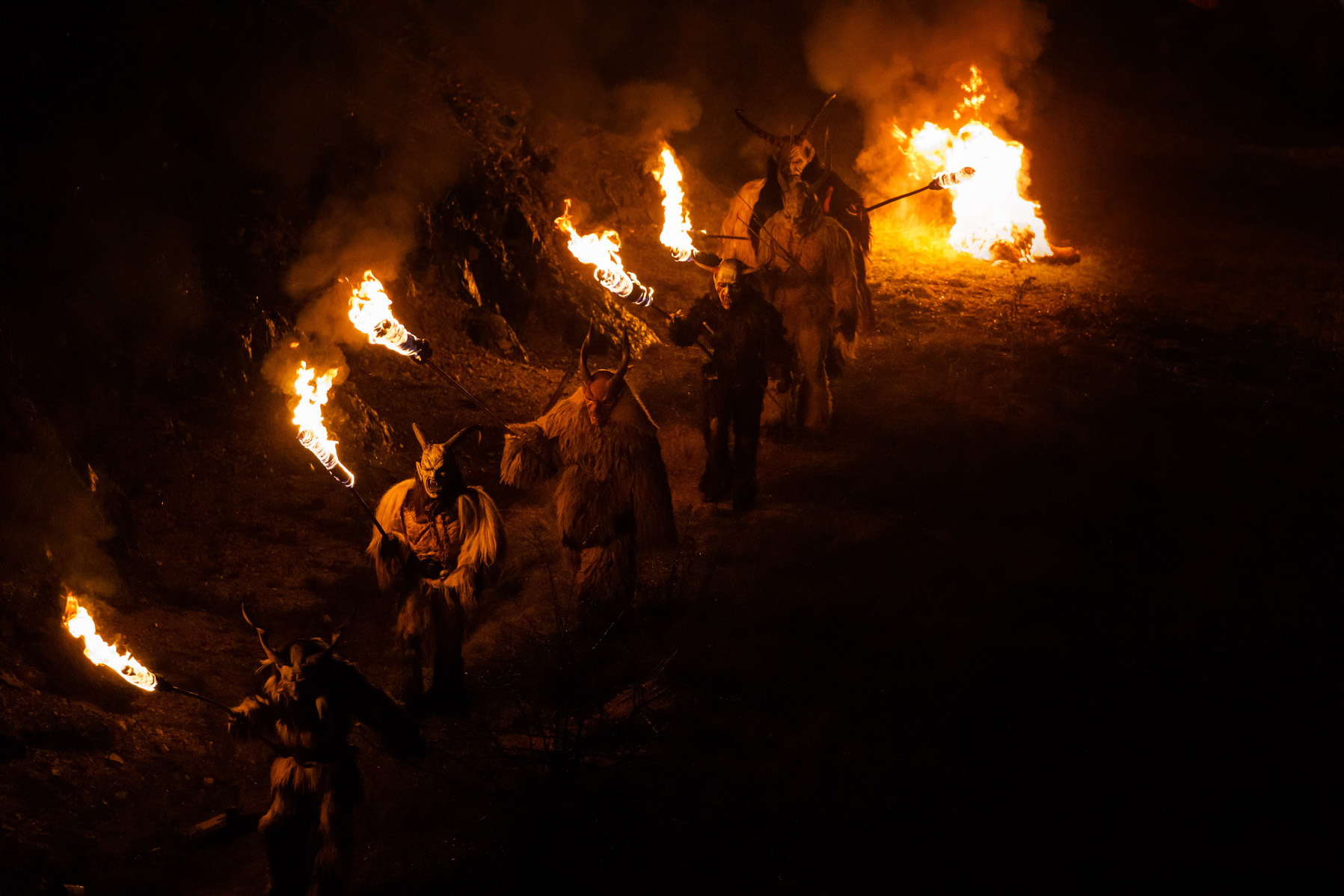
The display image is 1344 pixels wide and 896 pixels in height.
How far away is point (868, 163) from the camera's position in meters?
19.5

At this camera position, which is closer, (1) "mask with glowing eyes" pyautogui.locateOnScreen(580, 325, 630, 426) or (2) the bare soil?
(2) the bare soil

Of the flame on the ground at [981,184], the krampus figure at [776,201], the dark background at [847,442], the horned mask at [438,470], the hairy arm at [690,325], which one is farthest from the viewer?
the flame on the ground at [981,184]

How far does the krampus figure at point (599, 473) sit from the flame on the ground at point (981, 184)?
11.6 meters

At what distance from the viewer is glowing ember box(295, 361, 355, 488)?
624 cm

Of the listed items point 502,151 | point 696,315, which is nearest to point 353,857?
point 696,315

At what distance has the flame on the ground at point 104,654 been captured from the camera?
5098 millimetres

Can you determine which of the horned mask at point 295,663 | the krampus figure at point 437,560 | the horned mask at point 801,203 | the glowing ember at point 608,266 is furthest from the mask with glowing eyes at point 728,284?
the horned mask at point 295,663

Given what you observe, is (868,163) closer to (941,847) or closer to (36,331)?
(36,331)

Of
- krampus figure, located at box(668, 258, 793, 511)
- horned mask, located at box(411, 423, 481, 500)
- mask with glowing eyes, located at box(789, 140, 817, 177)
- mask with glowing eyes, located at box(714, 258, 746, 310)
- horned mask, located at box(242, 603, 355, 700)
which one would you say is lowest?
horned mask, located at box(242, 603, 355, 700)

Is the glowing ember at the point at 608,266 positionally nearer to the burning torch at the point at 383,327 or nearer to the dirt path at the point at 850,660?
the burning torch at the point at 383,327

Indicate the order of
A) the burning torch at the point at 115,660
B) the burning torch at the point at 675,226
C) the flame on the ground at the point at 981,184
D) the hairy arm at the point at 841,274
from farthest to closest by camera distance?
1. the flame on the ground at the point at 981,184
2. the burning torch at the point at 675,226
3. the hairy arm at the point at 841,274
4. the burning torch at the point at 115,660

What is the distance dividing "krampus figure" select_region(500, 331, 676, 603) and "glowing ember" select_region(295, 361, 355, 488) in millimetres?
1224

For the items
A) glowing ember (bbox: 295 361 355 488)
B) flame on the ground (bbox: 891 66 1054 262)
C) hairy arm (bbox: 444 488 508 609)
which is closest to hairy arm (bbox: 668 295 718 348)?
hairy arm (bbox: 444 488 508 609)

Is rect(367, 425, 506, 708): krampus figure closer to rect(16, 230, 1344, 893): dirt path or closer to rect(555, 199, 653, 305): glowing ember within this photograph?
rect(16, 230, 1344, 893): dirt path
